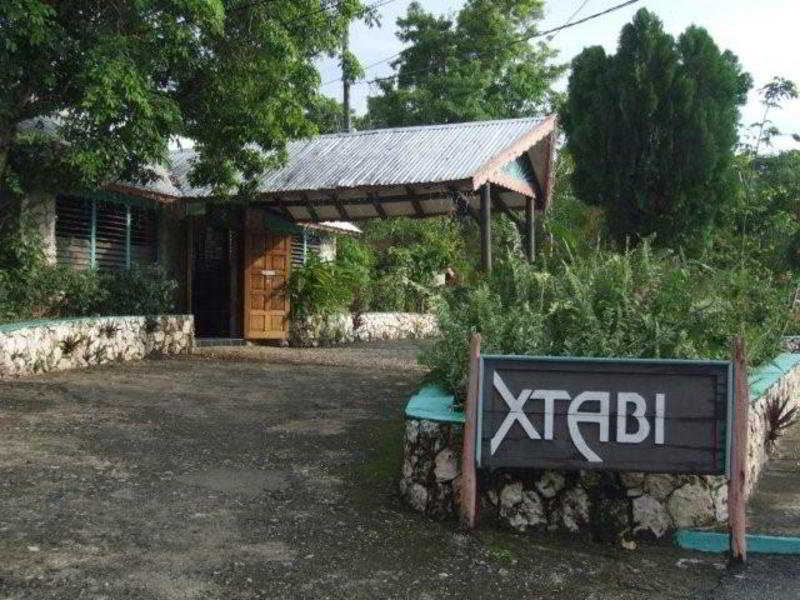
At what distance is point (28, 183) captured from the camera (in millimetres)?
10680

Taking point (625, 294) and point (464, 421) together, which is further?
point (625, 294)

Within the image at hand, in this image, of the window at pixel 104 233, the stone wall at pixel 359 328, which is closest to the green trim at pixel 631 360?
the stone wall at pixel 359 328

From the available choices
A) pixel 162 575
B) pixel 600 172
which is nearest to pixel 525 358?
pixel 162 575

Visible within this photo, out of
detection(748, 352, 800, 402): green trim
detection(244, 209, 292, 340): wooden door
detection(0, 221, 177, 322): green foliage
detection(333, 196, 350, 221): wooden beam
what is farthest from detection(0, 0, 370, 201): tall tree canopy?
detection(748, 352, 800, 402): green trim

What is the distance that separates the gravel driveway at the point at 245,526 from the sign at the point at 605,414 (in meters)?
0.49

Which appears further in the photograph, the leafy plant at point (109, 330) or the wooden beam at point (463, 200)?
the wooden beam at point (463, 200)

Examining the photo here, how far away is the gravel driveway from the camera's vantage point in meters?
3.59

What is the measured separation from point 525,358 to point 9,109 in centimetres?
742

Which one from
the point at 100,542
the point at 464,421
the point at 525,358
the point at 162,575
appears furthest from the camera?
the point at 464,421

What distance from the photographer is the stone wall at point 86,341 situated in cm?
911

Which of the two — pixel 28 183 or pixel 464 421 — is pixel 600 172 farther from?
pixel 464 421

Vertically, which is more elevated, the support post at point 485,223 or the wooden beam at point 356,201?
the wooden beam at point 356,201

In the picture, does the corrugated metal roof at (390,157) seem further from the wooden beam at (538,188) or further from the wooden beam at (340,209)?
the wooden beam at (538,188)

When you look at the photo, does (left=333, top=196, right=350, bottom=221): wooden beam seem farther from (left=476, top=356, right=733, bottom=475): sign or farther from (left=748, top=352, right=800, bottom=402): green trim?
(left=476, top=356, right=733, bottom=475): sign
